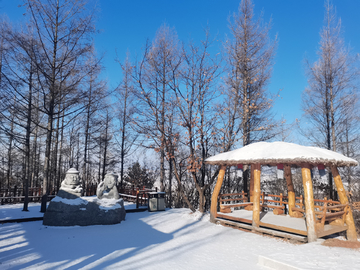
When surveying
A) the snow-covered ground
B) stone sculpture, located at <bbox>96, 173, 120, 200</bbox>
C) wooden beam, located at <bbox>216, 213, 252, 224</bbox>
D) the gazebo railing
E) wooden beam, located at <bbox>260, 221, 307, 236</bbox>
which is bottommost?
the snow-covered ground

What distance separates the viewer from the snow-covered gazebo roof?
6.61 m

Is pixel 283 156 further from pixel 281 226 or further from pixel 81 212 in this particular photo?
pixel 81 212

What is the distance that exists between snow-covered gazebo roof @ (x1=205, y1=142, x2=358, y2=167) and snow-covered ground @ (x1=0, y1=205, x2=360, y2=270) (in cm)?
217

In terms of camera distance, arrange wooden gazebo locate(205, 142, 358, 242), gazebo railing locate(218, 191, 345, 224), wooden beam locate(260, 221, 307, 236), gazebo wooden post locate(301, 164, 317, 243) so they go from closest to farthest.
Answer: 1. gazebo wooden post locate(301, 164, 317, 243)
2. wooden gazebo locate(205, 142, 358, 242)
3. wooden beam locate(260, 221, 307, 236)
4. gazebo railing locate(218, 191, 345, 224)

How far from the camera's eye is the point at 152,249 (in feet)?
20.1

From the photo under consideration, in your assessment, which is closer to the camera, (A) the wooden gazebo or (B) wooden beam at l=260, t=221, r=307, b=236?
(A) the wooden gazebo

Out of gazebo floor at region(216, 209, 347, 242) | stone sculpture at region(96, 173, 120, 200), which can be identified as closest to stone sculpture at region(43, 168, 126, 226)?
stone sculpture at region(96, 173, 120, 200)

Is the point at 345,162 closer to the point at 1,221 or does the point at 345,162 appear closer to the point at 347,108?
the point at 347,108

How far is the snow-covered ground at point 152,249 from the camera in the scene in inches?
197

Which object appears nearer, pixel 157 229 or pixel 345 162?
pixel 345 162

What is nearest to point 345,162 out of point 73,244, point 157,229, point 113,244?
point 157,229

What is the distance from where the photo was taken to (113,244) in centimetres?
654

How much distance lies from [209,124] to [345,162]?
6.37 metres

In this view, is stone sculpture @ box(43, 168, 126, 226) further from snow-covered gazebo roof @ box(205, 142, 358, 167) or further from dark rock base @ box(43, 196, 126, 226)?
snow-covered gazebo roof @ box(205, 142, 358, 167)
